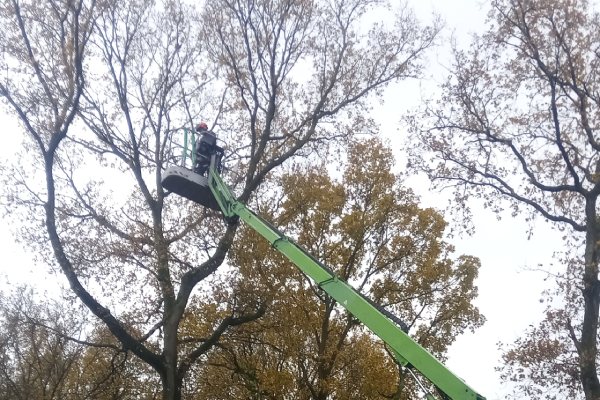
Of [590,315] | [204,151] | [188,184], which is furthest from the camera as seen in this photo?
[204,151]

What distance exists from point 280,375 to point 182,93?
807cm

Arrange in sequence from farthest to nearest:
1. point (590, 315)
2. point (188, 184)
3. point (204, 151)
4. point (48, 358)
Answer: point (48, 358) → point (204, 151) → point (188, 184) → point (590, 315)

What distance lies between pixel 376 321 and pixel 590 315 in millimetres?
5541

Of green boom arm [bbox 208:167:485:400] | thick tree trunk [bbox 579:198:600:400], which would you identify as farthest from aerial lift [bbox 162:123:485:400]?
thick tree trunk [bbox 579:198:600:400]

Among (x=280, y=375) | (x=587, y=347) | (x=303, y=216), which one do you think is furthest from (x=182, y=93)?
(x=587, y=347)

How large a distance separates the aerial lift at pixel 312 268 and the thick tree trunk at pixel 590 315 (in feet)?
11.0

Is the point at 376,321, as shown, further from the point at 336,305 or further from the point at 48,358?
the point at 48,358

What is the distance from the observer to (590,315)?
424 inches

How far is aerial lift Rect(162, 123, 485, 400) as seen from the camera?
6723mm

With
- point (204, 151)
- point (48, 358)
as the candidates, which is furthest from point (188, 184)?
point (48, 358)

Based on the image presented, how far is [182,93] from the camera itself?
605 inches

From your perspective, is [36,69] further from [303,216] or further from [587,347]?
[587,347]

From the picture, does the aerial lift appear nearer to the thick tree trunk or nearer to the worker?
the worker

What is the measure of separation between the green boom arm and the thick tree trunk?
16.2 feet
